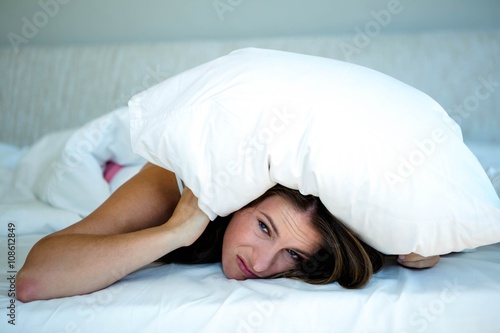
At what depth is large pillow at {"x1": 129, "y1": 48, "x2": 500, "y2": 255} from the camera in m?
0.93

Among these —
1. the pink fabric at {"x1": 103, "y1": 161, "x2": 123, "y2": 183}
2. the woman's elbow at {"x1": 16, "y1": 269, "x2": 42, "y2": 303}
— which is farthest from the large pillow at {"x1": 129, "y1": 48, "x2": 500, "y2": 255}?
the pink fabric at {"x1": 103, "y1": 161, "x2": 123, "y2": 183}

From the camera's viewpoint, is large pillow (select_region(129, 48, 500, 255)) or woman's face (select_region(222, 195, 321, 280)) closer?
large pillow (select_region(129, 48, 500, 255))

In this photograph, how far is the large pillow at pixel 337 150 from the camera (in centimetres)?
93

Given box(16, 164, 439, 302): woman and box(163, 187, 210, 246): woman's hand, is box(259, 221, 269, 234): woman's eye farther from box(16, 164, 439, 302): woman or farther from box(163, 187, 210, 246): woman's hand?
box(163, 187, 210, 246): woman's hand

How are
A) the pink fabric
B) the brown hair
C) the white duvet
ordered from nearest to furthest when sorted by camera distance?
the white duvet, the brown hair, the pink fabric

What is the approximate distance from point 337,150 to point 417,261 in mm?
318

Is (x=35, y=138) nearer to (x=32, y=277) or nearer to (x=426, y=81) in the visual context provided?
(x=32, y=277)

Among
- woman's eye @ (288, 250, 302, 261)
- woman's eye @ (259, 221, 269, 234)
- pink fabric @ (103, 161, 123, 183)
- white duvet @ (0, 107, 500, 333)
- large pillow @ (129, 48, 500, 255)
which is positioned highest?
large pillow @ (129, 48, 500, 255)

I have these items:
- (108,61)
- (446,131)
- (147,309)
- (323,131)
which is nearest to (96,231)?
(147,309)

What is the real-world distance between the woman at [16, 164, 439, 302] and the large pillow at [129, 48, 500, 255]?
66mm

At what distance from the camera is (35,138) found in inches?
84.3

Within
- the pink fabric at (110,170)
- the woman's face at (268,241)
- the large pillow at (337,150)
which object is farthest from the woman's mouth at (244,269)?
the pink fabric at (110,170)

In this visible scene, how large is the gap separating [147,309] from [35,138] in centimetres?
141

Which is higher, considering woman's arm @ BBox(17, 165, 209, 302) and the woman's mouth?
woman's arm @ BBox(17, 165, 209, 302)
